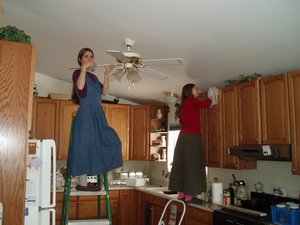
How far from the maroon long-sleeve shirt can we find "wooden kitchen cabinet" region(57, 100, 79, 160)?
2114 mm

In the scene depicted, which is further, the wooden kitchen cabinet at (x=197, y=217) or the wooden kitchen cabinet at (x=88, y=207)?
the wooden kitchen cabinet at (x=88, y=207)

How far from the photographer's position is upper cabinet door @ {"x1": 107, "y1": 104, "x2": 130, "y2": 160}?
17.4 feet

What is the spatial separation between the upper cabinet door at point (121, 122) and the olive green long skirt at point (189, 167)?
1920mm

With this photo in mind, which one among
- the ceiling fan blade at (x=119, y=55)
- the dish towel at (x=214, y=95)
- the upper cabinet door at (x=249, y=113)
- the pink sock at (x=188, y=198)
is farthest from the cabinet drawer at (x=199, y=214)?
the ceiling fan blade at (x=119, y=55)

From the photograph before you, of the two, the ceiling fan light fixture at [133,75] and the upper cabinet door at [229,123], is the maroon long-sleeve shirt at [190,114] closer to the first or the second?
the upper cabinet door at [229,123]

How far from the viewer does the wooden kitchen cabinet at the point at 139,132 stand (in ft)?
17.4

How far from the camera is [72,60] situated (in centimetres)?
414

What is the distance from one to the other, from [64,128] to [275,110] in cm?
327

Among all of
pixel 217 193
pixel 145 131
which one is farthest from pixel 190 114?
pixel 145 131

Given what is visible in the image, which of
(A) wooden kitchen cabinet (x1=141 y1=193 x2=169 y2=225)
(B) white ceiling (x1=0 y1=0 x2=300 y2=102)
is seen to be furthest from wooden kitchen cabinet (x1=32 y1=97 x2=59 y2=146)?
(A) wooden kitchen cabinet (x1=141 y1=193 x2=169 y2=225)

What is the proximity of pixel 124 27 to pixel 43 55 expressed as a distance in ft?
5.97

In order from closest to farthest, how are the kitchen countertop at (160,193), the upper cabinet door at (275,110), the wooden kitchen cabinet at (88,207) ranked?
the upper cabinet door at (275,110) → the kitchen countertop at (160,193) → the wooden kitchen cabinet at (88,207)

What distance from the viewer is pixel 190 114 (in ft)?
11.5

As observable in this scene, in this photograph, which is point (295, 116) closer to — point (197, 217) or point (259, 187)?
point (259, 187)
